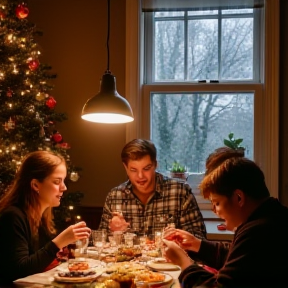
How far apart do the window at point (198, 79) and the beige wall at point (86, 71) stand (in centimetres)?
16

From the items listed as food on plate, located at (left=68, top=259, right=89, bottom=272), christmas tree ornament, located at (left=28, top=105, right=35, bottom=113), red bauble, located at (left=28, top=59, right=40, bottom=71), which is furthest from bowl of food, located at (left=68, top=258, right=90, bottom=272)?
red bauble, located at (left=28, top=59, right=40, bottom=71)

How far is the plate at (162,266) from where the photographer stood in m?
1.88

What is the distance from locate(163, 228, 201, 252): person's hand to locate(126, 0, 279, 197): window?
1.64 metres

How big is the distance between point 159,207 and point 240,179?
4.36 ft

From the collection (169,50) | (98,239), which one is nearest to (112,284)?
(98,239)

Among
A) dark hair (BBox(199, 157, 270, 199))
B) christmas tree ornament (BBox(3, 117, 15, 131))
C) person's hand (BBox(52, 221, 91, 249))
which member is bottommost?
person's hand (BBox(52, 221, 91, 249))

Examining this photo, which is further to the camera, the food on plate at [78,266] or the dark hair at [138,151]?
the dark hair at [138,151]

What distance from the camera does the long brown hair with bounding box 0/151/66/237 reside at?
2.09 m

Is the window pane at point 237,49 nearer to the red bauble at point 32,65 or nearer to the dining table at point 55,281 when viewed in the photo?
the red bauble at point 32,65

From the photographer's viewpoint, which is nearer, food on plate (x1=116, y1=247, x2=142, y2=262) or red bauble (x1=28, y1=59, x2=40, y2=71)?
food on plate (x1=116, y1=247, x2=142, y2=262)

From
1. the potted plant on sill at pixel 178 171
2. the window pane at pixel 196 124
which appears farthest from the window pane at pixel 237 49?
the potted plant on sill at pixel 178 171

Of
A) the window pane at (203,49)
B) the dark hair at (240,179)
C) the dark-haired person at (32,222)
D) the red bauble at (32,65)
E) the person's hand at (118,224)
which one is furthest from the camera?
the window pane at (203,49)

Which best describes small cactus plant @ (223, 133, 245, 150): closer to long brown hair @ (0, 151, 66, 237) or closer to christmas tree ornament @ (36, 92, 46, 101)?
christmas tree ornament @ (36, 92, 46, 101)

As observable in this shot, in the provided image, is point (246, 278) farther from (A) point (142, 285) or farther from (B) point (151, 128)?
(B) point (151, 128)
